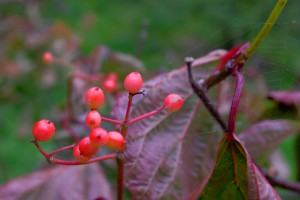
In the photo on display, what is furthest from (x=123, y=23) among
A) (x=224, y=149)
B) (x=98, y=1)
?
(x=224, y=149)

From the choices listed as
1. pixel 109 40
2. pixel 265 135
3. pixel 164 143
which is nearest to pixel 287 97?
pixel 265 135

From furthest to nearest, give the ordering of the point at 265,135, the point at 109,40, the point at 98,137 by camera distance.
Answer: the point at 109,40
the point at 265,135
the point at 98,137

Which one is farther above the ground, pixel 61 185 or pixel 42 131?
pixel 42 131

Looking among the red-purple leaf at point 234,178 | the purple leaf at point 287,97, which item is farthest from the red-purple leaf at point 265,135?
the red-purple leaf at point 234,178

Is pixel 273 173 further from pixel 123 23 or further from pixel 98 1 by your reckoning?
pixel 98 1

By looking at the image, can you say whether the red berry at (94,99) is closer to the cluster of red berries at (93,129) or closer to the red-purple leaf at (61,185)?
the cluster of red berries at (93,129)

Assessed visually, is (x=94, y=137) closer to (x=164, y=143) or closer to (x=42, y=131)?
(x=42, y=131)

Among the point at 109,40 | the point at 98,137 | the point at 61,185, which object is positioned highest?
the point at 109,40
